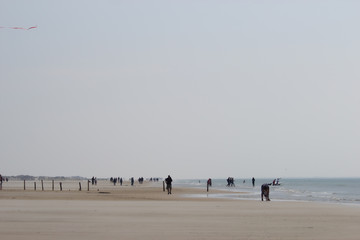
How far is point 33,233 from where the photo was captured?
51.0 ft

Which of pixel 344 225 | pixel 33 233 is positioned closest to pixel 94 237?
pixel 33 233

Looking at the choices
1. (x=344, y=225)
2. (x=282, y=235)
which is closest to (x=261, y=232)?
(x=282, y=235)

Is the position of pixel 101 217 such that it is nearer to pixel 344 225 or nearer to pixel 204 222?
pixel 204 222

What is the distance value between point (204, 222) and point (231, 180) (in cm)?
8640

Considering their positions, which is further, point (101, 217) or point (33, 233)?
point (101, 217)

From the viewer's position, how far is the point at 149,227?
17.8m

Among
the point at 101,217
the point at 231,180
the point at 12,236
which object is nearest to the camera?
the point at 12,236

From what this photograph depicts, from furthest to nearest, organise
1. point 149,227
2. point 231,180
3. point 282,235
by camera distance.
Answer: point 231,180 < point 149,227 < point 282,235

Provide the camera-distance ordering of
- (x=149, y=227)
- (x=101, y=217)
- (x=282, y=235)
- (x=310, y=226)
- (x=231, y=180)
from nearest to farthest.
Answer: (x=282, y=235)
(x=149, y=227)
(x=310, y=226)
(x=101, y=217)
(x=231, y=180)

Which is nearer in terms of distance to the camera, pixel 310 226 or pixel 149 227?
pixel 149 227

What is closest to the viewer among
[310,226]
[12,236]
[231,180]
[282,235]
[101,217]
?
[12,236]

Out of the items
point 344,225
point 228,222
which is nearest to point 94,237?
point 228,222

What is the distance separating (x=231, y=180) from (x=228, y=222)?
86250 millimetres

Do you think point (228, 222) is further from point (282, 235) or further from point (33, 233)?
point (33, 233)
